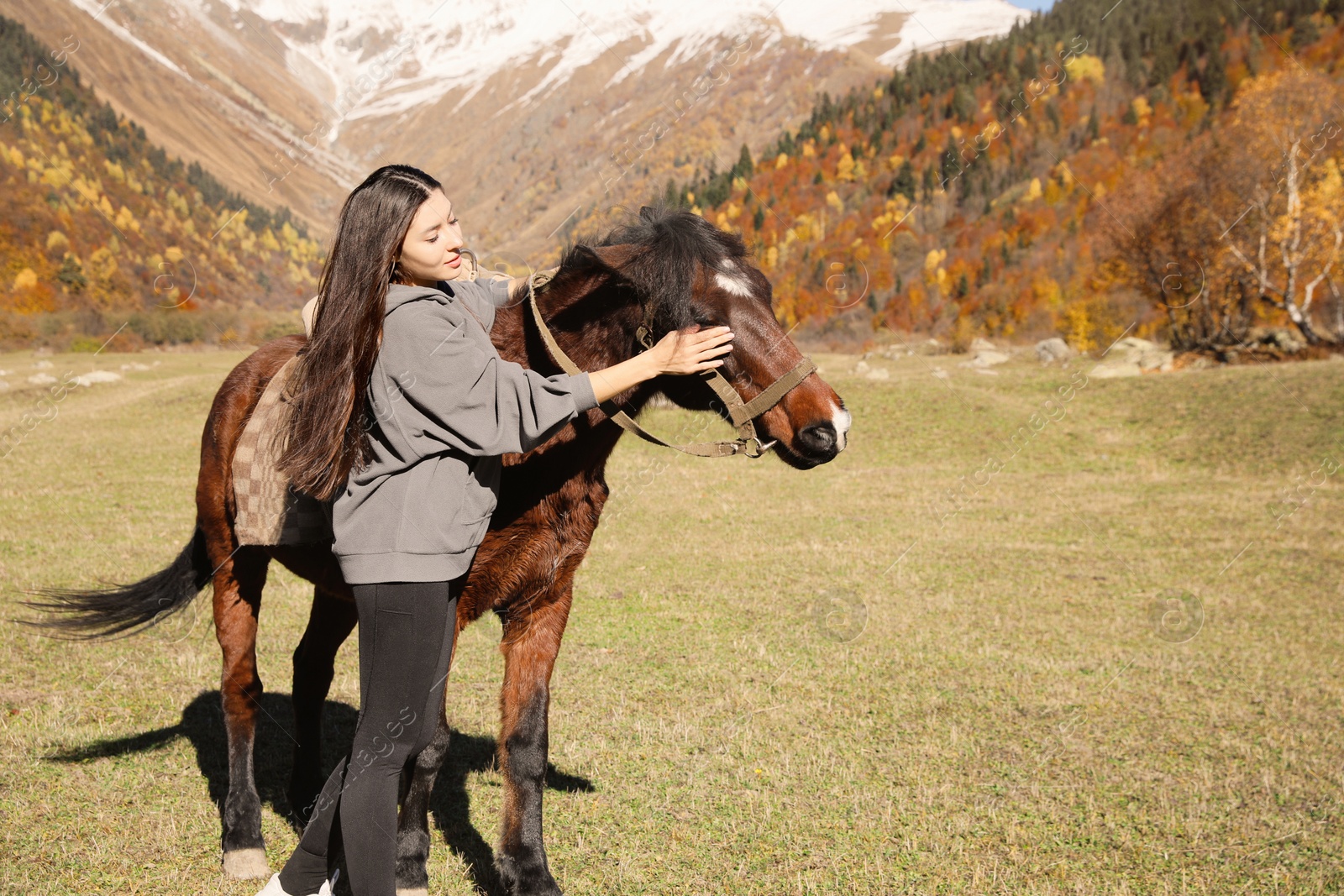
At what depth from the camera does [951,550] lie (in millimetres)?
11461

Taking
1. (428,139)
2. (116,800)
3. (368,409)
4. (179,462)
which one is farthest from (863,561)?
(428,139)

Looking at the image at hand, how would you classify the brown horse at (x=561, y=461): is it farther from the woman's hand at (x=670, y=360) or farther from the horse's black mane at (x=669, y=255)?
the woman's hand at (x=670, y=360)

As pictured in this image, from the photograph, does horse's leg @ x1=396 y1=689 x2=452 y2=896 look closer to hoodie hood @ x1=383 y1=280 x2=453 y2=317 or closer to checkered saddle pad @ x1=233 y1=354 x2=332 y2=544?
checkered saddle pad @ x1=233 y1=354 x2=332 y2=544

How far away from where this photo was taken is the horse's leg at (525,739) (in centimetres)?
328

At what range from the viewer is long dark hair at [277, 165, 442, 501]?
7.49ft

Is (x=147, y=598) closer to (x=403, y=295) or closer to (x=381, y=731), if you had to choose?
(x=381, y=731)

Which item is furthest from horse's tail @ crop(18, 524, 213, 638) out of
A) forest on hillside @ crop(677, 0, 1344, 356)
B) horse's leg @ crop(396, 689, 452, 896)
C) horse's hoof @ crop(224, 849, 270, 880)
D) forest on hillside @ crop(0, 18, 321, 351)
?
forest on hillside @ crop(0, 18, 321, 351)

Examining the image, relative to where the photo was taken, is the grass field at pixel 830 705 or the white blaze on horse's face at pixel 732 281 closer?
the white blaze on horse's face at pixel 732 281

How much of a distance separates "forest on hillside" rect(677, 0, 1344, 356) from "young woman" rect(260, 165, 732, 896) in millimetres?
19623

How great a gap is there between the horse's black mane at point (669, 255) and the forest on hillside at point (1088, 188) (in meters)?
18.7

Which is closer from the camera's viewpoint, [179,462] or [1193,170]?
[179,462]

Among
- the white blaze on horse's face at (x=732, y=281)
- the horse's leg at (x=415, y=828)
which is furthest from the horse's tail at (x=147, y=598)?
the white blaze on horse's face at (x=732, y=281)

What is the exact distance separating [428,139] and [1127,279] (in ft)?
620

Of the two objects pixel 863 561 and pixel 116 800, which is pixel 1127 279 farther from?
pixel 116 800
